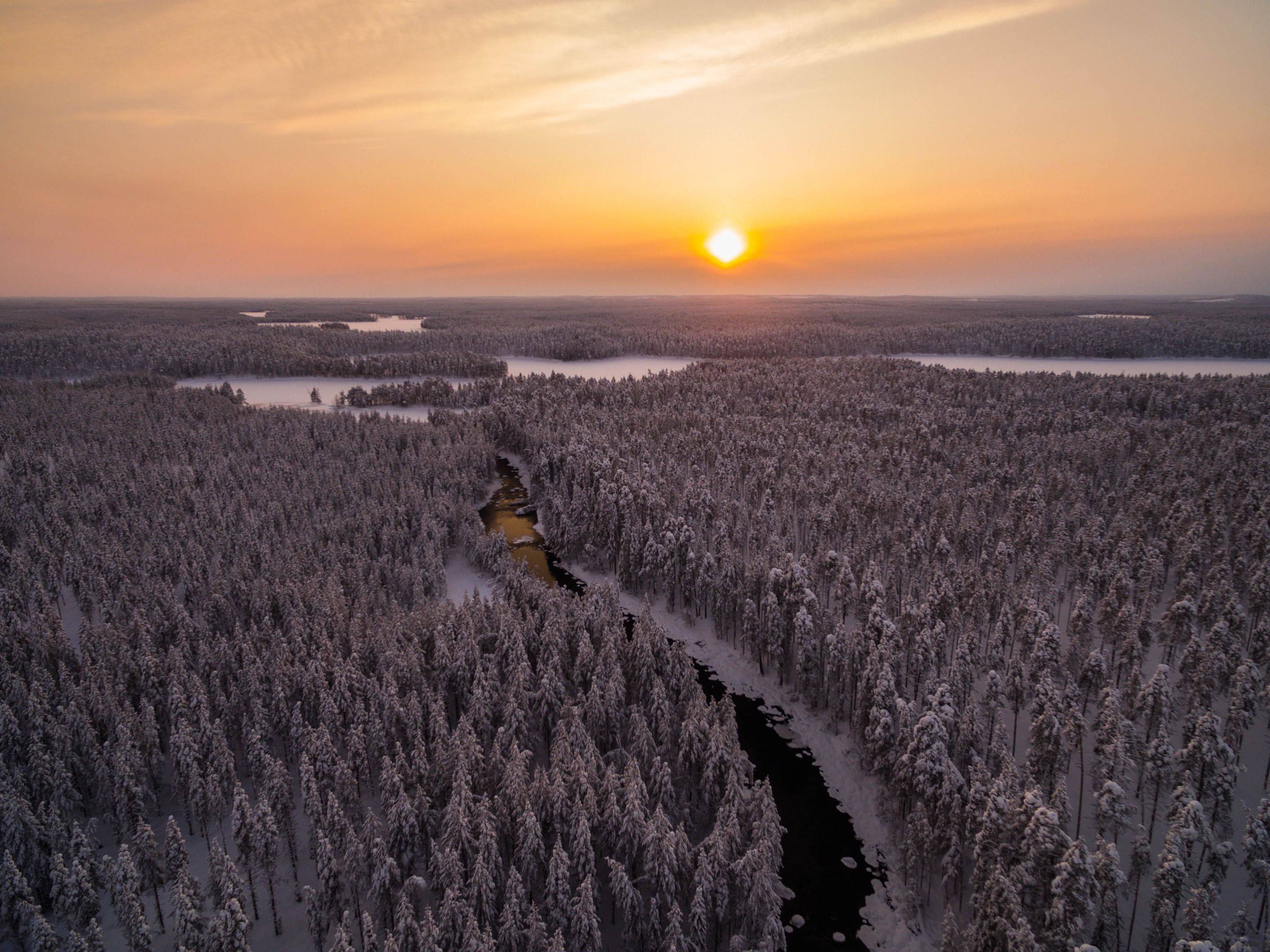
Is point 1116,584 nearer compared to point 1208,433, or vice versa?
point 1116,584

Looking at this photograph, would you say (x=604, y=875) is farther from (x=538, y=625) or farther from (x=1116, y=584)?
(x=1116, y=584)

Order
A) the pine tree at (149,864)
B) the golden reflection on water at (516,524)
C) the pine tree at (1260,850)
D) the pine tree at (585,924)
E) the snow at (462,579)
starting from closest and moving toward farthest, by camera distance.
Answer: the pine tree at (1260,850)
the pine tree at (585,924)
the pine tree at (149,864)
the snow at (462,579)
the golden reflection on water at (516,524)

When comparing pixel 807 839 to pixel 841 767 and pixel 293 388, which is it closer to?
pixel 841 767

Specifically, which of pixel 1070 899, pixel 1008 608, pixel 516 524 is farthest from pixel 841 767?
pixel 516 524

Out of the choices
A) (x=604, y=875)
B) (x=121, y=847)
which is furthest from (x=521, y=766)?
(x=121, y=847)

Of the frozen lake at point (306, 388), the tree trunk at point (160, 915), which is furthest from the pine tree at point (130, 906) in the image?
the frozen lake at point (306, 388)

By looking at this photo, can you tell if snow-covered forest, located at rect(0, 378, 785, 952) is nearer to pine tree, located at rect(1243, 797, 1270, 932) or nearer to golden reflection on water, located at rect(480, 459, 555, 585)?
golden reflection on water, located at rect(480, 459, 555, 585)

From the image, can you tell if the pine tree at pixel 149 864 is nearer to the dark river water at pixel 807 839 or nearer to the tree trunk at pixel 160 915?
→ the tree trunk at pixel 160 915
